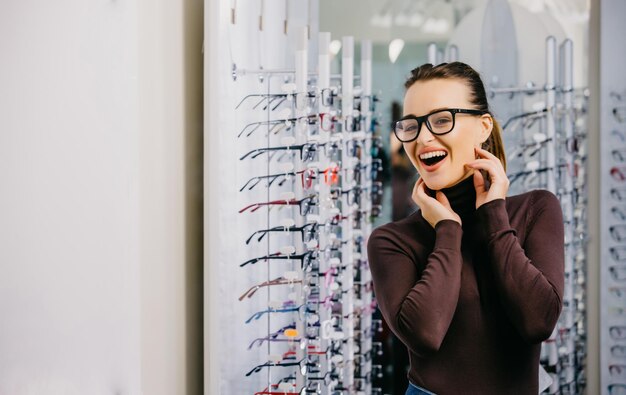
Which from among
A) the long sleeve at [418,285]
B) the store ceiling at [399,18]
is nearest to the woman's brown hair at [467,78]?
the long sleeve at [418,285]

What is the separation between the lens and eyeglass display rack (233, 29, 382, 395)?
9.20 ft

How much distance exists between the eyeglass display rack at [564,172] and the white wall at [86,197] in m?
1.87

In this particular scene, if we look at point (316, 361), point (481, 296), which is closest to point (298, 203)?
point (316, 361)

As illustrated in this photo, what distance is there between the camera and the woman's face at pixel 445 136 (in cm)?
152

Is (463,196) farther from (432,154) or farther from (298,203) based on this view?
(298,203)

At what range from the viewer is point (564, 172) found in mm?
3881

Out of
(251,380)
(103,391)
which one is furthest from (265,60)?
(103,391)

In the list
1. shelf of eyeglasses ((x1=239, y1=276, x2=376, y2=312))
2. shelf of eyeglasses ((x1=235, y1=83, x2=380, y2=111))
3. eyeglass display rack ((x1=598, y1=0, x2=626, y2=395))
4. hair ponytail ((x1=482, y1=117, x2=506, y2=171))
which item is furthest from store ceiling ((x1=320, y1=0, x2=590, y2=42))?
hair ponytail ((x1=482, y1=117, x2=506, y2=171))

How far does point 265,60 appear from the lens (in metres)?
3.11

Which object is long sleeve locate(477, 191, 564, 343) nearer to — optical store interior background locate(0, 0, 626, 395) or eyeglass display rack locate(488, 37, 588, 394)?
optical store interior background locate(0, 0, 626, 395)

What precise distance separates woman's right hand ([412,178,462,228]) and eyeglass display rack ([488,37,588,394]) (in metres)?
2.20

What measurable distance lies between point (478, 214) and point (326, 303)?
1774mm

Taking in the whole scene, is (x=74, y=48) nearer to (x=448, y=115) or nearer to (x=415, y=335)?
(x=448, y=115)

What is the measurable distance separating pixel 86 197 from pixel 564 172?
8.07 feet
